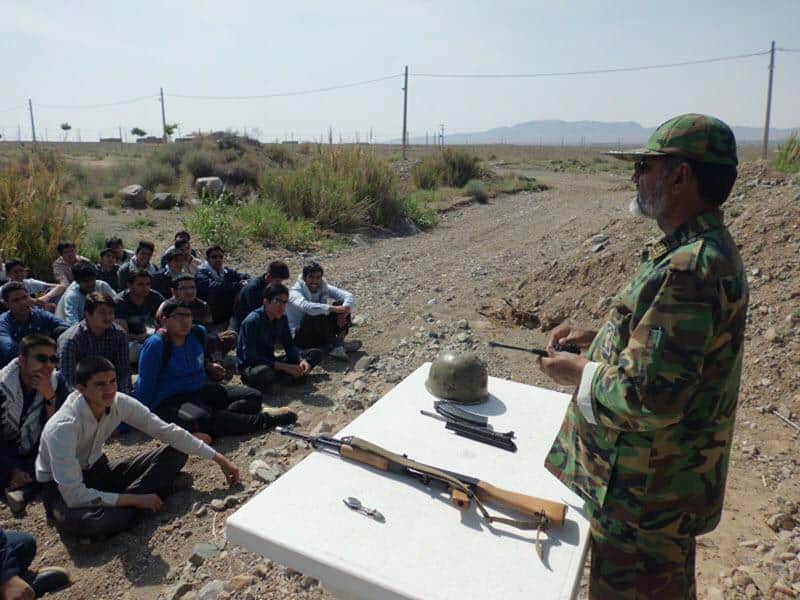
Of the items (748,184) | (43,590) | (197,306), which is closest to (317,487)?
(43,590)

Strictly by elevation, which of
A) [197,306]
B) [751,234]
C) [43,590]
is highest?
[751,234]

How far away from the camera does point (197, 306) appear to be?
603 centimetres

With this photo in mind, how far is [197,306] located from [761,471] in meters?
4.94

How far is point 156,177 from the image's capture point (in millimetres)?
18938

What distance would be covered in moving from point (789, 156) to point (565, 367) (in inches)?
396

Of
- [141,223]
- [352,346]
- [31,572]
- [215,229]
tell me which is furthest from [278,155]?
[31,572]

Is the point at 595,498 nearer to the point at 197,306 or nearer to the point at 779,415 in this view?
the point at 779,415

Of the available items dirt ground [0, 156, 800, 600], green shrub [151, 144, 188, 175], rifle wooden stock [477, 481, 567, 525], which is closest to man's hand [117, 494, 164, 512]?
dirt ground [0, 156, 800, 600]

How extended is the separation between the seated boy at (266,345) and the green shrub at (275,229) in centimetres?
574

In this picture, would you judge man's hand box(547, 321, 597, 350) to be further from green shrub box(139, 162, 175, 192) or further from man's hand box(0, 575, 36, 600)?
green shrub box(139, 162, 175, 192)

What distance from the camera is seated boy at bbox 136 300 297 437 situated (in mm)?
4188

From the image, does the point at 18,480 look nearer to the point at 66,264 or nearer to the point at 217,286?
the point at 217,286

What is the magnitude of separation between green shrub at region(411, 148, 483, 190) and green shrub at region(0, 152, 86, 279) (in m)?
13.2

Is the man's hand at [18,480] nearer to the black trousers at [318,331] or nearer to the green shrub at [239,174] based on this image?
the black trousers at [318,331]
